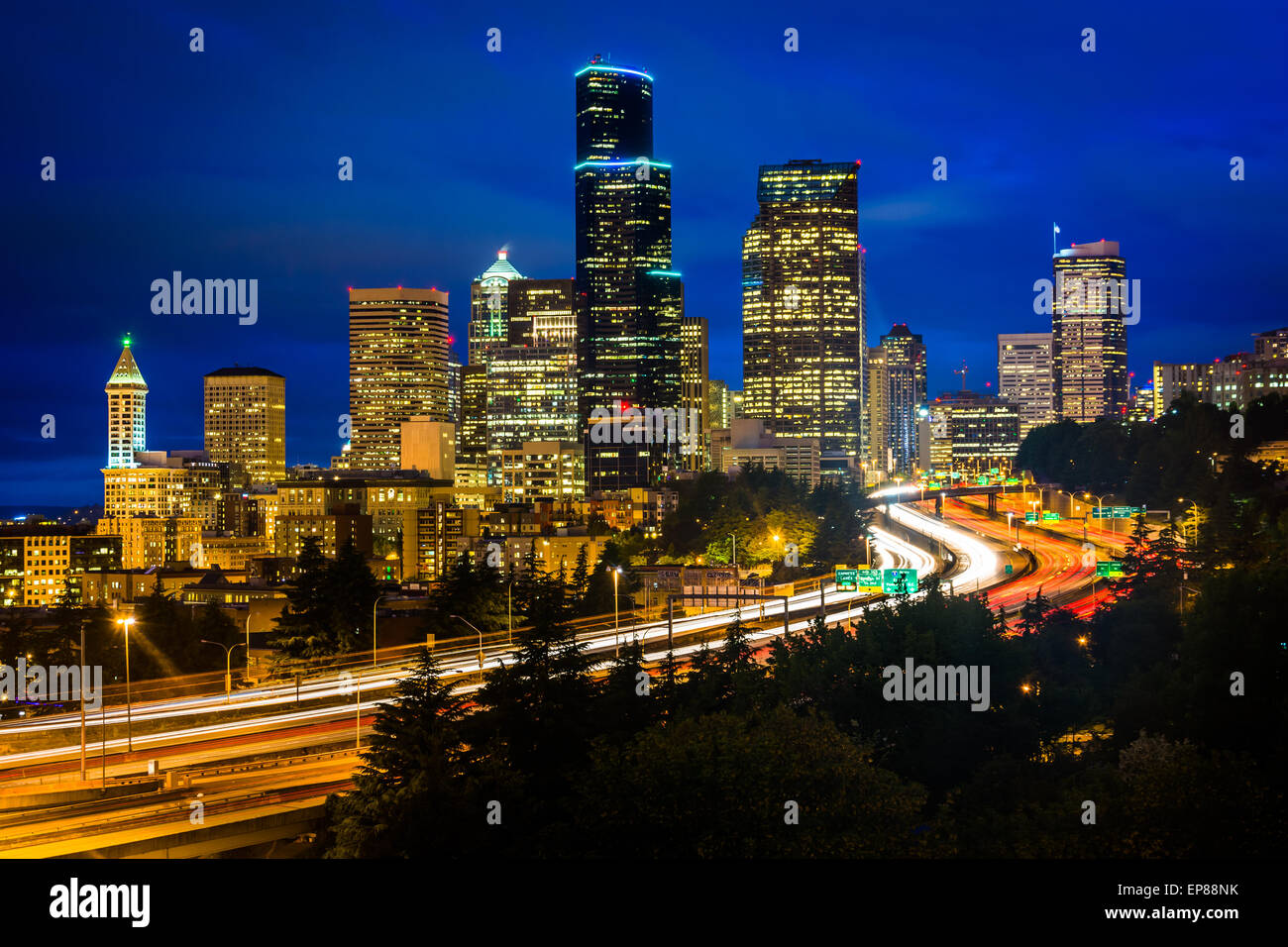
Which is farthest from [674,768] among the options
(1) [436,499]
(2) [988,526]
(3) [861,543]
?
(1) [436,499]

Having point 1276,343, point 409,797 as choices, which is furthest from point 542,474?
point 409,797

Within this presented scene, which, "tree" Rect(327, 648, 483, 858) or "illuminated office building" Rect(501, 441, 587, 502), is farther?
"illuminated office building" Rect(501, 441, 587, 502)

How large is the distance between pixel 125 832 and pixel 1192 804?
20832 mm

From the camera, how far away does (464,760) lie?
27406 millimetres

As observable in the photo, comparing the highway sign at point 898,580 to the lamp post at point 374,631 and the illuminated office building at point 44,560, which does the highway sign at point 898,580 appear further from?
the illuminated office building at point 44,560

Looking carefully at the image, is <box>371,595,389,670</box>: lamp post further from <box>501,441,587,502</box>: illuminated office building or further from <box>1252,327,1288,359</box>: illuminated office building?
<box>1252,327,1288,359</box>: illuminated office building

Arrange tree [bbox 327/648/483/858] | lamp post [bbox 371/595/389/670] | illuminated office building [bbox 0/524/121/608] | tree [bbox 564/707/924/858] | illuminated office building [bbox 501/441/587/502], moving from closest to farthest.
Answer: tree [bbox 564/707/924/858], tree [bbox 327/648/483/858], lamp post [bbox 371/595/389/670], illuminated office building [bbox 0/524/121/608], illuminated office building [bbox 501/441/587/502]

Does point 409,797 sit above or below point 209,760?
above

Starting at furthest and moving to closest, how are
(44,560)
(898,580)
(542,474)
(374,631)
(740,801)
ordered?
(542,474)
(44,560)
(374,631)
(898,580)
(740,801)

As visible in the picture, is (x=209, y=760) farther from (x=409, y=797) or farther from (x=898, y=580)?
(x=898, y=580)

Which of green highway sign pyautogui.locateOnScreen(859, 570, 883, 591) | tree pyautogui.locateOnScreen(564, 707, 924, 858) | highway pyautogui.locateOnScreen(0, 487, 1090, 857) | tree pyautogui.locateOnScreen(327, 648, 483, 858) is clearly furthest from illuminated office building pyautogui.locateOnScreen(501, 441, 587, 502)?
tree pyautogui.locateOnScreen(564, 707, 924, 858)

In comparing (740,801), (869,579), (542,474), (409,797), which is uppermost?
(542,474)
